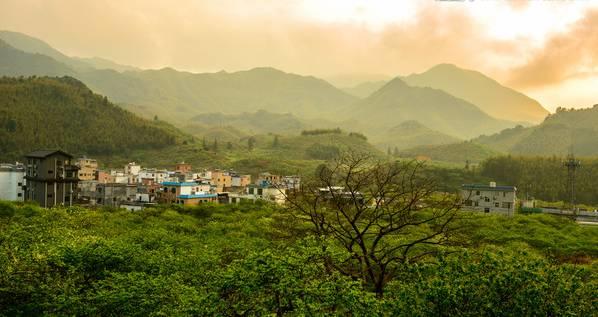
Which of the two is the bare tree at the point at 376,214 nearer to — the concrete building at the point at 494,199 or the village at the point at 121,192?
the village at the point at 121,192

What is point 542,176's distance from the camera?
165125 mm

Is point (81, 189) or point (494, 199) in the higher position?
point (494, 199)

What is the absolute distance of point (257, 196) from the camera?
104 m

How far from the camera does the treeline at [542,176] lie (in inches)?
5906

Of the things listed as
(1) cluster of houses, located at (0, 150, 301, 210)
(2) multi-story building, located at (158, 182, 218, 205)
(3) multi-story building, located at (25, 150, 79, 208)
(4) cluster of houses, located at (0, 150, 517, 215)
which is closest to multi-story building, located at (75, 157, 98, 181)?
(1) cluster of houses, located at (0, 150, 301, 210)

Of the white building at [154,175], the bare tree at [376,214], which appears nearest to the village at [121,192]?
the white building at [154,175]

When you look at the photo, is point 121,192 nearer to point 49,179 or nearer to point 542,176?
point 49,179

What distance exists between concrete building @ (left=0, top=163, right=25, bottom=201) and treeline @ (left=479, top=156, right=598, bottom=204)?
137m

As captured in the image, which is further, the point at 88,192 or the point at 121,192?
the point at 88,192

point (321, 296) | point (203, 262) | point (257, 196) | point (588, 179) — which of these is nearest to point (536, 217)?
point (257, 196)

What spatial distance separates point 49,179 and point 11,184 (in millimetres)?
14705

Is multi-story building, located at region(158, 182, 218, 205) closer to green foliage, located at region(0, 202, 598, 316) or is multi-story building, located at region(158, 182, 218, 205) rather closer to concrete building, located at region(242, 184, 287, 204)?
concrete building, located at region(242, 184, 287, 204)

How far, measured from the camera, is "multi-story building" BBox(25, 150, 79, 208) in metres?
85.6

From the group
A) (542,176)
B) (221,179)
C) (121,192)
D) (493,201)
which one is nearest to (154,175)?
(221,179)
